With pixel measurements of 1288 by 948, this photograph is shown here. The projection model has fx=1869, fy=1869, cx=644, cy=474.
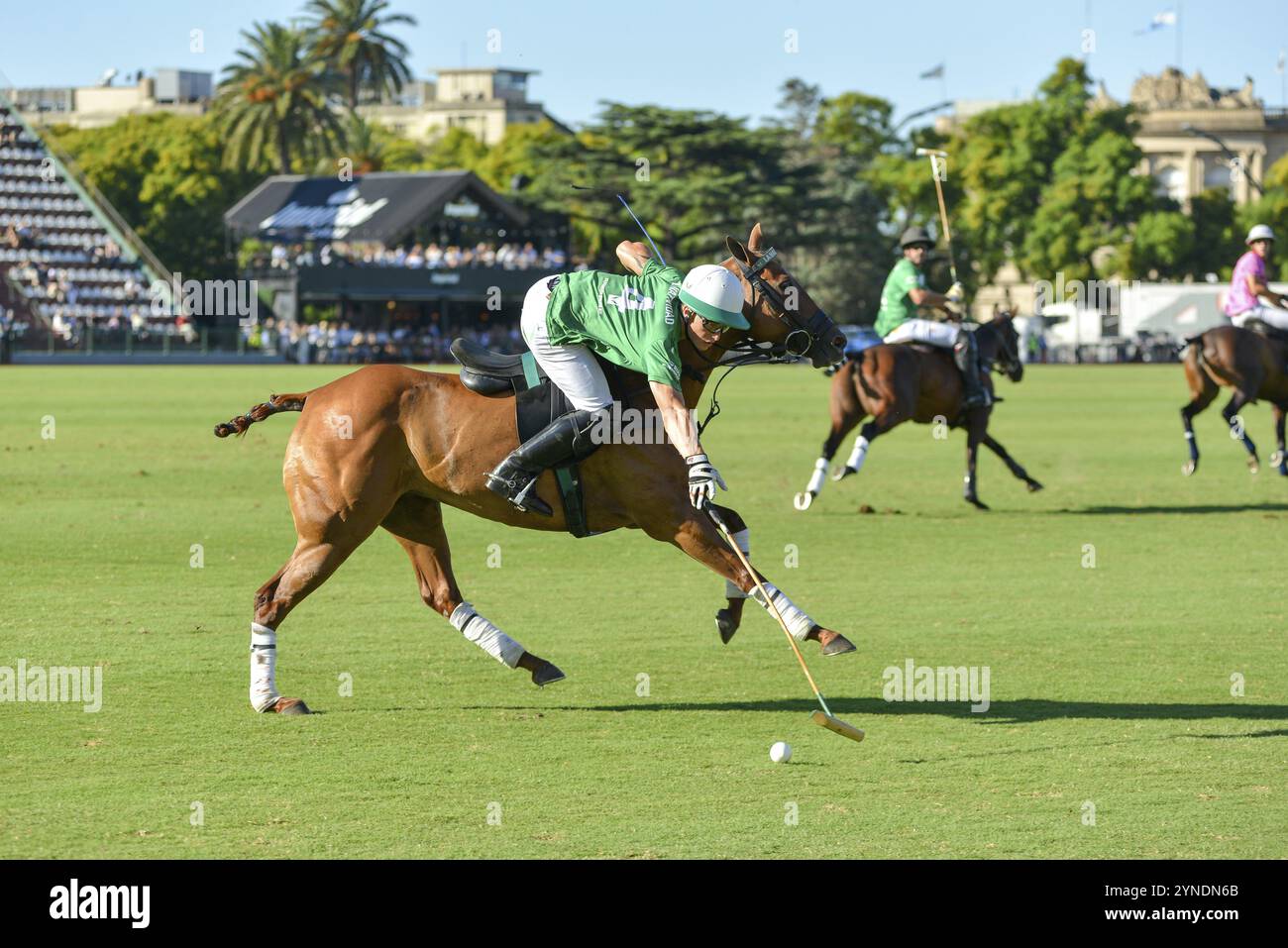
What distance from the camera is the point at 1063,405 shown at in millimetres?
43094

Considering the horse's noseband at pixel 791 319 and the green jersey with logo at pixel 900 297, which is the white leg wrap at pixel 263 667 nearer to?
the horse's noseband at pixel 791 319

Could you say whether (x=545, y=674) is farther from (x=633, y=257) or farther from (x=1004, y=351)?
(x=1004, y=351)

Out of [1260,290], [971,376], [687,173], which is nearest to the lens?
[971,376]

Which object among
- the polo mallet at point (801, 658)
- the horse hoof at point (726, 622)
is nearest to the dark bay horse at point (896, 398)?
the horse hoof at point (726, 622)

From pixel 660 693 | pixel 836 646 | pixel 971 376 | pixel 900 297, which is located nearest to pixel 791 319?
pixel 836 646

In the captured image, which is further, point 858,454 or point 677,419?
point 858,454

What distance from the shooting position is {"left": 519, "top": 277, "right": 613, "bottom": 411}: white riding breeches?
9766 millimetres

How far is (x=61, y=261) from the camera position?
7956 centimetres

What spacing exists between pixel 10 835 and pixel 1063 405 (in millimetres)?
37826

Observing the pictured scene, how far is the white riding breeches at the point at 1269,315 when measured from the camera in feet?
78.6

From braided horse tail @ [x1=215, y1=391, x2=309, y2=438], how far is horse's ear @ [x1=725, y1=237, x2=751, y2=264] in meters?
2.42

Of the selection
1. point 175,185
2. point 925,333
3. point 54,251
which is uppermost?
point 175,185

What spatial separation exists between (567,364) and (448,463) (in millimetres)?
815

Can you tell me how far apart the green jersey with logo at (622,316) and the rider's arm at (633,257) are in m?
0.30
